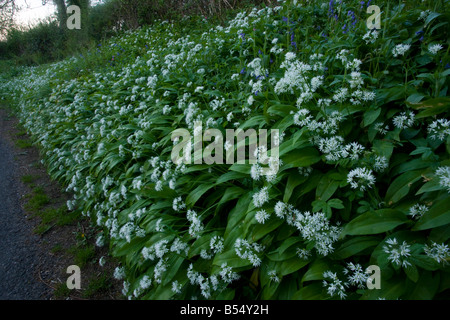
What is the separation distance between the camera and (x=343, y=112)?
1.98m

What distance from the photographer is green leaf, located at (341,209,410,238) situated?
1.42m

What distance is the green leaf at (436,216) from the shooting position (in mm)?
1297

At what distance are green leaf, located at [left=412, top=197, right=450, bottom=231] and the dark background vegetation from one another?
19.4 feet

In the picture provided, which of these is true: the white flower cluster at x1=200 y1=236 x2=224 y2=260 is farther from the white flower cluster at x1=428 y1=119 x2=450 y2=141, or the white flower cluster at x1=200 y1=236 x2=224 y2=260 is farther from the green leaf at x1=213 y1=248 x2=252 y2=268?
the white flower cluster at x1=428 y1=119 x2=450 y2=141

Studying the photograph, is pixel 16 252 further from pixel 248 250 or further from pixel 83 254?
pixel 248 250

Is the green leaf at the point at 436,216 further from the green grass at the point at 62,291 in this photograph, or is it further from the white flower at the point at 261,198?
the green grass at the point at 62,291

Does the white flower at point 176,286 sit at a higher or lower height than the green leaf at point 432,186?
lower

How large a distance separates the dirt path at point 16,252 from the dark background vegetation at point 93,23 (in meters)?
6.13

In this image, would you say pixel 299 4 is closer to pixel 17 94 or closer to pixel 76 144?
pixel 76 144

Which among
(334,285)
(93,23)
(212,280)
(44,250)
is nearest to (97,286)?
(44,250)

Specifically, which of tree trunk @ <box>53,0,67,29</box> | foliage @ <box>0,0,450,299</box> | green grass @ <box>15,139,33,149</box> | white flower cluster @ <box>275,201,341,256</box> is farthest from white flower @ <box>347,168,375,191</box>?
tree trunk @ <box>53,0,67,29</box>

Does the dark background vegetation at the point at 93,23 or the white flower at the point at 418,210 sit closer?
the white flower at the point at 418,210

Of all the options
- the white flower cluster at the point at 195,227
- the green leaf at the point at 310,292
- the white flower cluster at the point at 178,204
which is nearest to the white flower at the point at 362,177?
the green leaf at the point at 310,292

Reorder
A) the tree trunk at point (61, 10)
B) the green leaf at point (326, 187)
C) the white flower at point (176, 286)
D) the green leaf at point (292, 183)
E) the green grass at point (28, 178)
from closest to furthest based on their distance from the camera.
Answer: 1. the green leaf at point (326, 187)
2. the green leaf at point (292, 183)
3. the white flower at point (176, 286)
4. the green grass at point (28, 178)
5. the tree trunk at point (61, 10)
